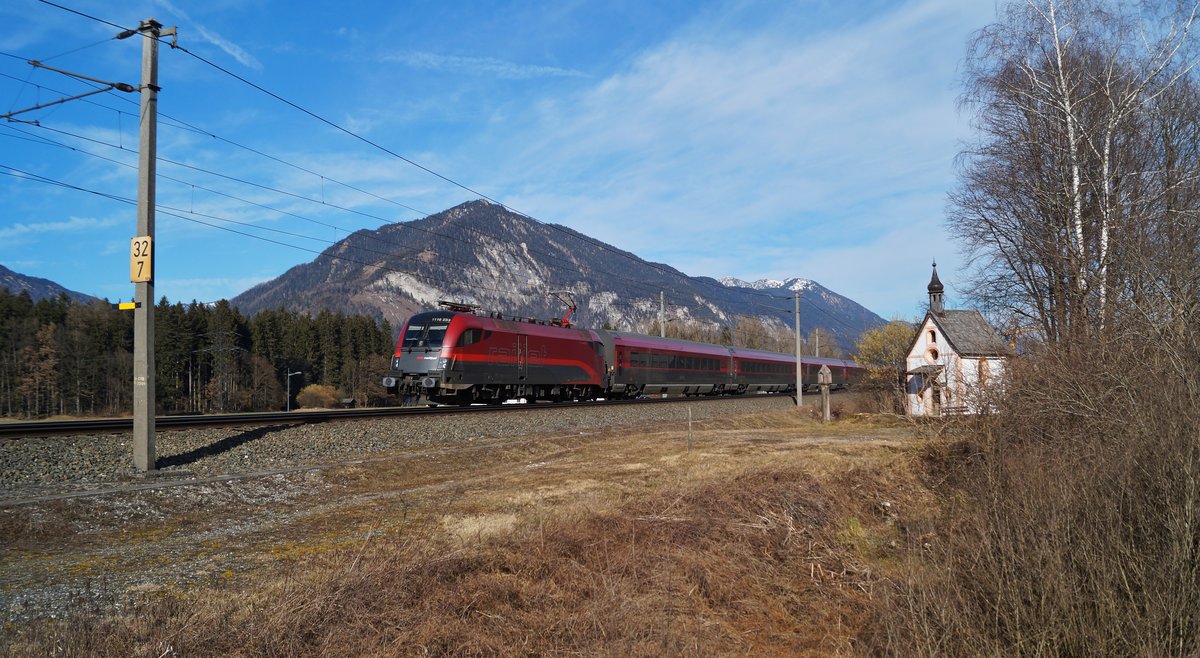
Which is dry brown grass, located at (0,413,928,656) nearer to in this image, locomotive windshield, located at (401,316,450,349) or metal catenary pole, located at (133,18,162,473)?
metal catenary pole, located at (133,18,162,473)

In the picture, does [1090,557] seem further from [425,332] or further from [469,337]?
[425,332]

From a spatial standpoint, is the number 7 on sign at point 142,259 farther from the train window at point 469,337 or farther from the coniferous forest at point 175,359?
the coniferous forest at point 175,359

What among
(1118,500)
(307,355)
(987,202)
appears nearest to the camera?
(1118,500)

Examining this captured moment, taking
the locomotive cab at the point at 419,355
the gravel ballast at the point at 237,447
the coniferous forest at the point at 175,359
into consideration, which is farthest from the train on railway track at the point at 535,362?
the coniferous forest at the point at 175,359

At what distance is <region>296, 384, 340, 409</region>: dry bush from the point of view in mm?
75812

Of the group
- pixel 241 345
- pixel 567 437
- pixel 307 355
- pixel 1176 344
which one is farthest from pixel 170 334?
pixel 1176 344

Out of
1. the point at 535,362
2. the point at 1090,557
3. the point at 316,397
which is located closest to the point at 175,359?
the point at 316,397

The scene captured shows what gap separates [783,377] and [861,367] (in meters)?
14.9

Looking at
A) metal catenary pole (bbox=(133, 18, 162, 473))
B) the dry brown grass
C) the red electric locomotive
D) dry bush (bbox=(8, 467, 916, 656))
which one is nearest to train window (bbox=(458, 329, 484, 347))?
the red electric locomotive

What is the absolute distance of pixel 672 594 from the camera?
21.0ft

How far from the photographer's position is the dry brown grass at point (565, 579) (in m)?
4.95

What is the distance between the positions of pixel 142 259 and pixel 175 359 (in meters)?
62.9

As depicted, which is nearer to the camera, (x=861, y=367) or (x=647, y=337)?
(x=647, y=337)

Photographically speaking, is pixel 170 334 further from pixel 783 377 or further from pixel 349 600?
pixel 349 600
